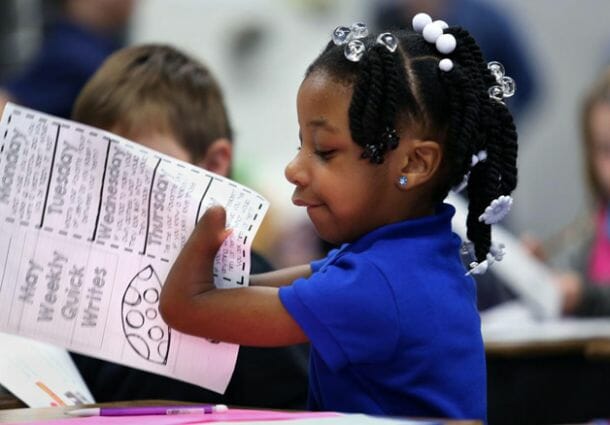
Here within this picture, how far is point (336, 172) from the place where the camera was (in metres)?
1.58

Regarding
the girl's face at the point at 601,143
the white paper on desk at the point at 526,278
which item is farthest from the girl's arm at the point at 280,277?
the girl's face at the point at 601,143

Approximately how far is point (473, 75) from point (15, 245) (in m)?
0.59

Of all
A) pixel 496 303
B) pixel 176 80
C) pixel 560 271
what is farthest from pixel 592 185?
pixel 176 80

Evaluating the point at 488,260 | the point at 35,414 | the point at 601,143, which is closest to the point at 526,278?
the point at 601,143

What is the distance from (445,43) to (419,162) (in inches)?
5.8

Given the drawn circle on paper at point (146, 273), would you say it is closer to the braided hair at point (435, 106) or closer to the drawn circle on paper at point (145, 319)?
the drawn circle on paper at point (145, 319)

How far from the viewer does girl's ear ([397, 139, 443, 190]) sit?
1.59 metres

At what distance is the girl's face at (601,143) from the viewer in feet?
12.4

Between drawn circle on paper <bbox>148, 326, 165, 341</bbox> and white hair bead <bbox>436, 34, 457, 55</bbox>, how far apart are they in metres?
0.48

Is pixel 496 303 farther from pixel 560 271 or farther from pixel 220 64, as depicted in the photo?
pixel 220 64

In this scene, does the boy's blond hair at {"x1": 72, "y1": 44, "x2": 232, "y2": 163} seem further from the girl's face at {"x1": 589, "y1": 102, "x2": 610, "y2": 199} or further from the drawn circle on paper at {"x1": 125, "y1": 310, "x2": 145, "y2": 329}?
the girl's face at {"x1": 589, "y1": 102, "x2": 610, "y2": 199}

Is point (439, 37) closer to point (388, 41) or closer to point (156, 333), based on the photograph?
point (388, 41)

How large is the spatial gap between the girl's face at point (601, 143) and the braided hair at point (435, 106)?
7.25ft

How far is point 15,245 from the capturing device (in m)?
1.62
